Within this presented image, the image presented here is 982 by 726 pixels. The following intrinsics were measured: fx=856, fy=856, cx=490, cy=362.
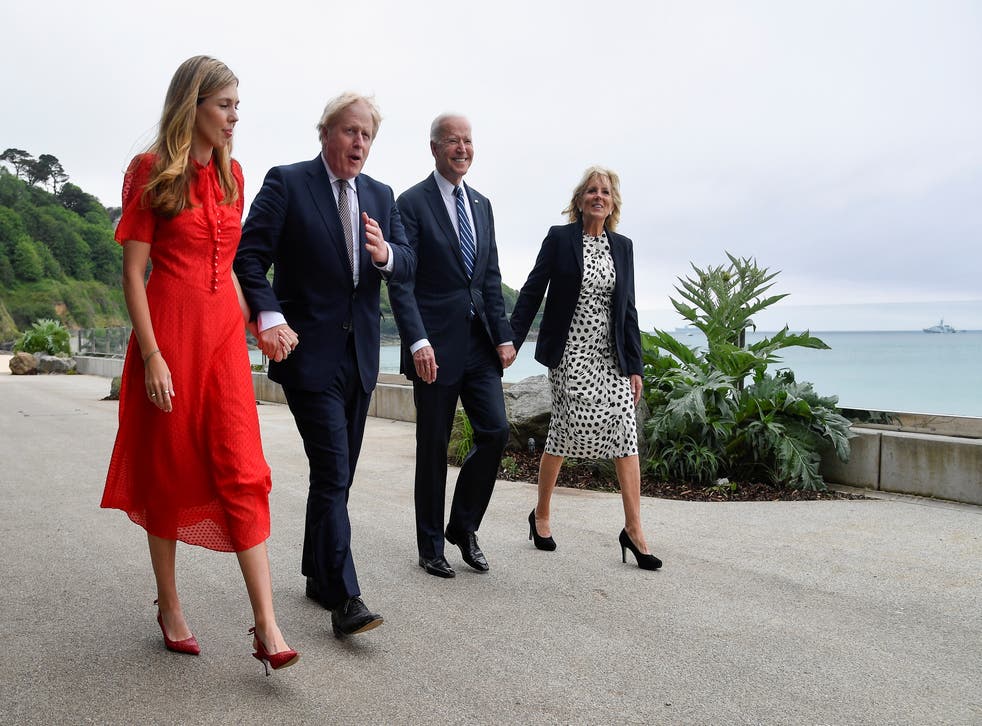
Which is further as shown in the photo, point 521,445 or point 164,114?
point 521,445

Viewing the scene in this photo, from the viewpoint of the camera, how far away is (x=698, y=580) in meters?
4.09

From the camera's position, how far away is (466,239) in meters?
4.30

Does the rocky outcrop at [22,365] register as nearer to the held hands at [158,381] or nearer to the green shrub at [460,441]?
the green shrub at [460,441]

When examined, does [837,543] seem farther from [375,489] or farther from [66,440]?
[66,440]

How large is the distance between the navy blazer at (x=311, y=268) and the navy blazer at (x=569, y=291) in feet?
4.48

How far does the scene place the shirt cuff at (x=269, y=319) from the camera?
3.08 meters

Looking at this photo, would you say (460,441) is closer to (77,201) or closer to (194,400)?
(194,400)

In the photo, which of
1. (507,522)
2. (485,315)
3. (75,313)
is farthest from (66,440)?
(75,313)

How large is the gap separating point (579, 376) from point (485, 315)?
0.66 m

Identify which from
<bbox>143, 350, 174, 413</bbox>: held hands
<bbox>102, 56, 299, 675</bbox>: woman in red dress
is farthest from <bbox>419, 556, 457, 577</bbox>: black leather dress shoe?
<bbox>143, 350, 174, 413</bbox>: held hands

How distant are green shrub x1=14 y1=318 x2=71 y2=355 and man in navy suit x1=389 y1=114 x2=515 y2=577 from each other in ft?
105

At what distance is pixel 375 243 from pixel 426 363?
0.71 metres

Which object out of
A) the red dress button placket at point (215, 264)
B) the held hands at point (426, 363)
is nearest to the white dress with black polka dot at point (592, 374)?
the held hands at point (426, 363)

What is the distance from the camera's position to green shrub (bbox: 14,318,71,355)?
32.2 m
